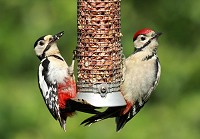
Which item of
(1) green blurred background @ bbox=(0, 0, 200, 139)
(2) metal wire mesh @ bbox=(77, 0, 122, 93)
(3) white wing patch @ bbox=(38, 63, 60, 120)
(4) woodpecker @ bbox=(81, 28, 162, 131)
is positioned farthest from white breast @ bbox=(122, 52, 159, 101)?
(1) green blurred background @ bbox=(0, 0, 200, 139)

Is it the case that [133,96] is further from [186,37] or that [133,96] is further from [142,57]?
[186,37]

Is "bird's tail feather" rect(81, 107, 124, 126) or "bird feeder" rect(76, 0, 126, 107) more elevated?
"bird feeder" rect(76, 0, 126, 107)

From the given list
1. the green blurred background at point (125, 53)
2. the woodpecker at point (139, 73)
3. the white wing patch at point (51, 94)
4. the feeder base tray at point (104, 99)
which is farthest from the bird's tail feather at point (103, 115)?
the green blurred background at point (125, 53)

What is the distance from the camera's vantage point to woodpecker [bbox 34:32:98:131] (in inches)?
432

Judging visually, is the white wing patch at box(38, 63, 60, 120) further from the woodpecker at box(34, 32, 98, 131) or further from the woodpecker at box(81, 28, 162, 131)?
the woodpecker at box(81, 28, 162, 131)

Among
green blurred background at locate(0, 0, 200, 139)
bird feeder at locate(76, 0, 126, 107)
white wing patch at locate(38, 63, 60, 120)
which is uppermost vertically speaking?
bird feeder at locate(76, 0, 126, 107)

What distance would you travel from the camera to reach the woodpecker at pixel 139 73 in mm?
11094

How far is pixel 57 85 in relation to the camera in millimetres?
11109

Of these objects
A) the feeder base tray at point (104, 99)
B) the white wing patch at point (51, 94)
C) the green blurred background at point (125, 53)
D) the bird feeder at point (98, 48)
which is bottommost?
the green blurred background at point (125, 53)

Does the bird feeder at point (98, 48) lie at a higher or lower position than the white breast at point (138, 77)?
higher

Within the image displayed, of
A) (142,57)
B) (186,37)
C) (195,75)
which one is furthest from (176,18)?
(142,57)

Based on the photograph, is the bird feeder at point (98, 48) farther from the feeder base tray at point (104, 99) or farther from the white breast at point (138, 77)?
the white breast at point (138, 77)

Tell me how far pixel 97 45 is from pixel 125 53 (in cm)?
312

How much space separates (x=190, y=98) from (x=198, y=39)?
133cm
